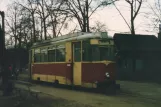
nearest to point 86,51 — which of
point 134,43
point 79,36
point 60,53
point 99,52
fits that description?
A: point 99,52

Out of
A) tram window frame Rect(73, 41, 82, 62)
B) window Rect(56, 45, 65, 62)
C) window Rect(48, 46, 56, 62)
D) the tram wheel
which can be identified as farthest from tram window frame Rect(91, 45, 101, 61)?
window Rect(48, 46, 56, 62)

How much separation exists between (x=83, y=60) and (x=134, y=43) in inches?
568

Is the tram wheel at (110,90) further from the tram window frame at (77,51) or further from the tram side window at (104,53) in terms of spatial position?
the tram window frame at (77,51)

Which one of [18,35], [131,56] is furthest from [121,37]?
[18,35]

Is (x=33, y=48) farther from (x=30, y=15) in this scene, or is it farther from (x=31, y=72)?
(x=30, y=15)

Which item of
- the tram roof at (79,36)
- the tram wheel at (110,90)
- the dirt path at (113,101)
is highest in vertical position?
the tram roof at (79,36)

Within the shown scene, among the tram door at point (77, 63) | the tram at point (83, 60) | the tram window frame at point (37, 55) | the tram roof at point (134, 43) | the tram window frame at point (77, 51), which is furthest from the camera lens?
the tram roof at point (134, 43)

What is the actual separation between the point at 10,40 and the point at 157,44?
99.1 ft

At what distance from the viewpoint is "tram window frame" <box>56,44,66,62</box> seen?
2134 cm

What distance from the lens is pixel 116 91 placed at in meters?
20.2

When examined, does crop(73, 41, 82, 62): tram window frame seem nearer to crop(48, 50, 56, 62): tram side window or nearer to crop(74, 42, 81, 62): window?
crop(74, 42, 81, 62): window

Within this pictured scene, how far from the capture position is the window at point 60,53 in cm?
2139

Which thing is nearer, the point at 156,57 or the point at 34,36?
the point at 156,57

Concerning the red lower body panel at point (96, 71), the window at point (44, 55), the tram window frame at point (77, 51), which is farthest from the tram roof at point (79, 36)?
the red lower body panel at point (96, 71)
